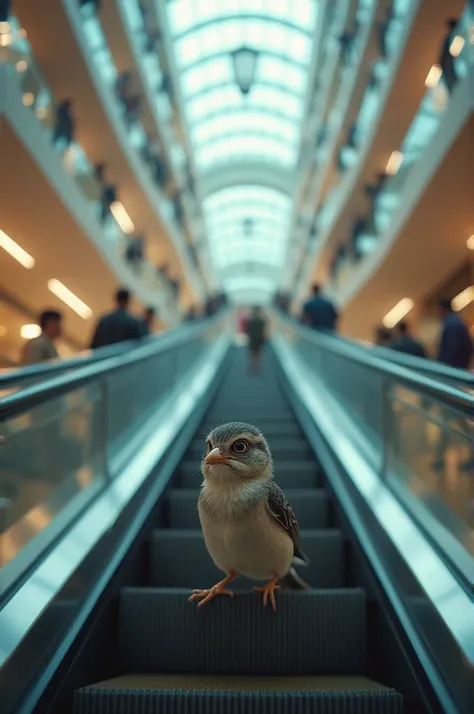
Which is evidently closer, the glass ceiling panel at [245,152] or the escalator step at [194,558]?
the escalator step at [194,558]

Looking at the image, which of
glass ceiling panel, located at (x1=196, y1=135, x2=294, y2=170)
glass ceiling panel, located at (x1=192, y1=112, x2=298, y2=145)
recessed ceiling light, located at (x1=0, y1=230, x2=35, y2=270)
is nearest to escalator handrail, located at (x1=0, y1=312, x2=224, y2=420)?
recessed ceiling light, located at (x1=0, y1=230, x2=35, y2=270)

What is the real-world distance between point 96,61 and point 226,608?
1235 cm

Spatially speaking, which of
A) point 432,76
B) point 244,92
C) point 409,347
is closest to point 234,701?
point 409,347

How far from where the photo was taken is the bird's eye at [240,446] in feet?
5.99

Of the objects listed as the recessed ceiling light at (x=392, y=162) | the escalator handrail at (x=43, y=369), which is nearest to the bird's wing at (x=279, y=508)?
the escalator handrail at (x=43, y=369)

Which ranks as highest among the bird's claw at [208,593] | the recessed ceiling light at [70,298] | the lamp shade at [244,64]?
the lamp shade at [244,64]

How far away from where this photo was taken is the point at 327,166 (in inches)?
874

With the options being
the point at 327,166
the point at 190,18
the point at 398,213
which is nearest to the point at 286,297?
the point at 398,213

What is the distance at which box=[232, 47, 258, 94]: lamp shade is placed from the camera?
9.87 meters

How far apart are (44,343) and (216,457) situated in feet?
12.5

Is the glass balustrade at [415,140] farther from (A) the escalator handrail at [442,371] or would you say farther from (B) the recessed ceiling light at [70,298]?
(B) the recessed ceiling light at [70,298]

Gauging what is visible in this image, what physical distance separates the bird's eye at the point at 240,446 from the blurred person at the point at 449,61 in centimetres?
818

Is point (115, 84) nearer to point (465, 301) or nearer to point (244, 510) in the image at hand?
point (465, 301)

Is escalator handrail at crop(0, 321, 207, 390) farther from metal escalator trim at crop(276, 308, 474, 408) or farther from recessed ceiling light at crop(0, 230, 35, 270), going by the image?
recessed ceiling light at crop(0, 230, 35, 270)
